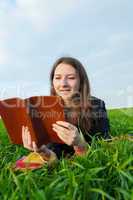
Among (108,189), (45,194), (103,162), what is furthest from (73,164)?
(45,194)

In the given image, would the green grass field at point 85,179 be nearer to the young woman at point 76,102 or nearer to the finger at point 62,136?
the finger at point 62,136

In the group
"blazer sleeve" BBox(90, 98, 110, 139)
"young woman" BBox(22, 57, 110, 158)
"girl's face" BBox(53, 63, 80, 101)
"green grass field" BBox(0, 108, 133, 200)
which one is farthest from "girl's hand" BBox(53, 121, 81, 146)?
"blazer sleeve" BBox(90, 98, 110, 139)

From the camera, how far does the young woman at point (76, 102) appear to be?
3.73 m

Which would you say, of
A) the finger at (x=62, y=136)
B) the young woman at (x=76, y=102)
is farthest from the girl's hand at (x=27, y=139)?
the young woman at (x=76, y=102)

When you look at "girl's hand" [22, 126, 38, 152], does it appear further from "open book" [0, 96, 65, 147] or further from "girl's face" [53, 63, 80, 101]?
"girl's face" [53, 63, 80, 101]

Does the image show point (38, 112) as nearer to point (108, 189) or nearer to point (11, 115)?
point (11, 115)

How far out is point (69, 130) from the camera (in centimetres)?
331

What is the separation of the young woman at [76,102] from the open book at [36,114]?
0.41 metres

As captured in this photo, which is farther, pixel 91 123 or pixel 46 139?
pixel 91 123

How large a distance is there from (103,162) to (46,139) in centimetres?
58

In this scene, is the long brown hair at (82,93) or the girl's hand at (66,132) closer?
the girl's hand at (66,132)

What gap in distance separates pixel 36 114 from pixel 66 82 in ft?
1.71

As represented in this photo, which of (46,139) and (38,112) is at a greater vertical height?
(38,112)

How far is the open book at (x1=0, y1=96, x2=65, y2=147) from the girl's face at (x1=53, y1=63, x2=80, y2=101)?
0.37 meters
